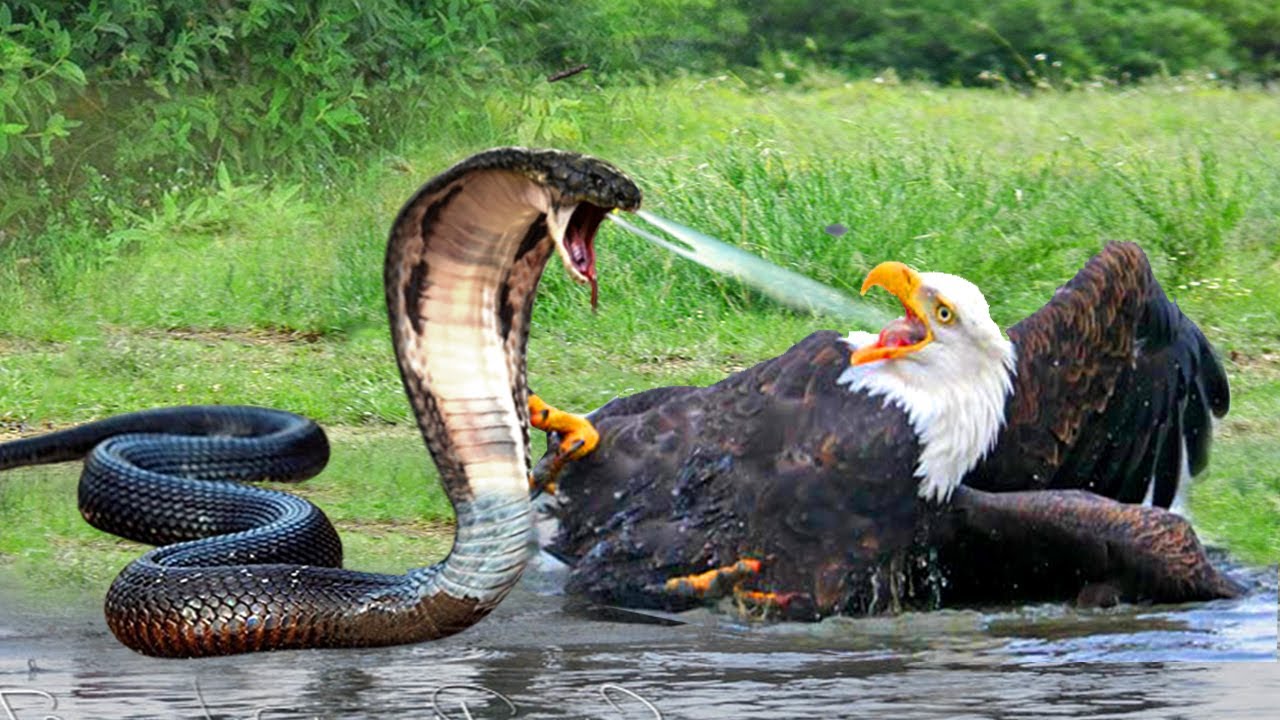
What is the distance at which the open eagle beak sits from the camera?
580cm

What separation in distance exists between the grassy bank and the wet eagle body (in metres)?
0.83

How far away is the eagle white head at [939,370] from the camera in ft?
19.1

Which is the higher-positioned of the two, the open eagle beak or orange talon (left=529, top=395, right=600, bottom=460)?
the open eagle beak

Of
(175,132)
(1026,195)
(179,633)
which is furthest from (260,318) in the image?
(179,633)

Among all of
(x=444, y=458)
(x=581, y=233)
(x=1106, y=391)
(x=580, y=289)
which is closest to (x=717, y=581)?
(x=444, y=458)

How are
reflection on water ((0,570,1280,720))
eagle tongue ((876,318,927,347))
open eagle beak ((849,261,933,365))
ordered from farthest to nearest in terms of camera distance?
eagle tongue ((876,318,927,347)), open eagle beak ((849,261,933,365)), reflection on water ((0,570,1280,720))

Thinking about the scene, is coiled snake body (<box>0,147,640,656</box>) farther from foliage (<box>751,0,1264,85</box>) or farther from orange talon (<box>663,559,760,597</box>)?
foliage (<box>751,0,1264,85</box>)

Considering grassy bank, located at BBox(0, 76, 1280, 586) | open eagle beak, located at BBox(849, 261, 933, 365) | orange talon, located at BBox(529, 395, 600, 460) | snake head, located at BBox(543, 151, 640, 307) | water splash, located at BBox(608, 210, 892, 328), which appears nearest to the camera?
snake head, located at BBox(543, 151, 640, 307)

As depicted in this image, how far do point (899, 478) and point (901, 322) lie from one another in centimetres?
38

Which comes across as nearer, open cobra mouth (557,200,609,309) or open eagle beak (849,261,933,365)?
open cobra mouth (557,200,609,309)

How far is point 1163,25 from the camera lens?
18953 mm

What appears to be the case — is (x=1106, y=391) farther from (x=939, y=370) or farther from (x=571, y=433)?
(x=571, y=433)

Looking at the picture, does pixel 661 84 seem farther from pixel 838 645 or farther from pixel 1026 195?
pixel 838 645

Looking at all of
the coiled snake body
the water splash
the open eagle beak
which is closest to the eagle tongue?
the open eagle beak
